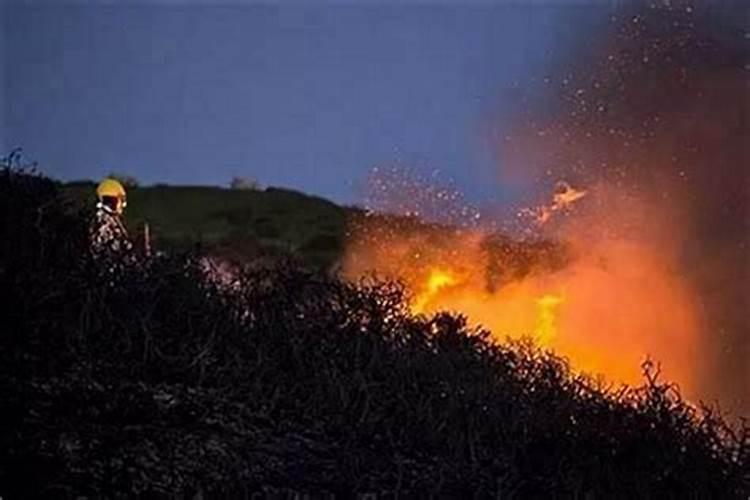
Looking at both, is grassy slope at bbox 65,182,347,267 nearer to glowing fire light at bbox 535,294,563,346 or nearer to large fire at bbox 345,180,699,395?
large fire at bbox 345,180,699,395

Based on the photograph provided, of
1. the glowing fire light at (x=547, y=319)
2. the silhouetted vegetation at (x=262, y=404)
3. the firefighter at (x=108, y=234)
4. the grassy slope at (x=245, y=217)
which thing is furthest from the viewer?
the grassy slope at (x=245, y=217)

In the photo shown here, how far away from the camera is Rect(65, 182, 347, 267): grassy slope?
136 ft

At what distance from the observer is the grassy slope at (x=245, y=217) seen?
4134 cm

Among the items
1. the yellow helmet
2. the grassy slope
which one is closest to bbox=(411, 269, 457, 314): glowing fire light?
the yellow helmet

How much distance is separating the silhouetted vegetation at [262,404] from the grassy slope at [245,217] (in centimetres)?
2343

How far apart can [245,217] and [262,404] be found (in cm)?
3776

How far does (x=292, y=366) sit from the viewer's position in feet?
40.4

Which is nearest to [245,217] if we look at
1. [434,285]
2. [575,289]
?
[434,285]

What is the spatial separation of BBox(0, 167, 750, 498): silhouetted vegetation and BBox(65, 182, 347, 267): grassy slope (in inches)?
922

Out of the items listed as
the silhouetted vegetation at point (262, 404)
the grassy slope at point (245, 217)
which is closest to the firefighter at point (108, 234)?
the silhouetted vegetation at point (262, 404)

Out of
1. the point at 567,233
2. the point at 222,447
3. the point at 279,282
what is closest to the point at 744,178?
the point at 567,233

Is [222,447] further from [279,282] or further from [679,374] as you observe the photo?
[679,374]

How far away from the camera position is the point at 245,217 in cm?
4888

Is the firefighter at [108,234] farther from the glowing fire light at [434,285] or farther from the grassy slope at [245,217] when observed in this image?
the grassy slope at [245,217]
